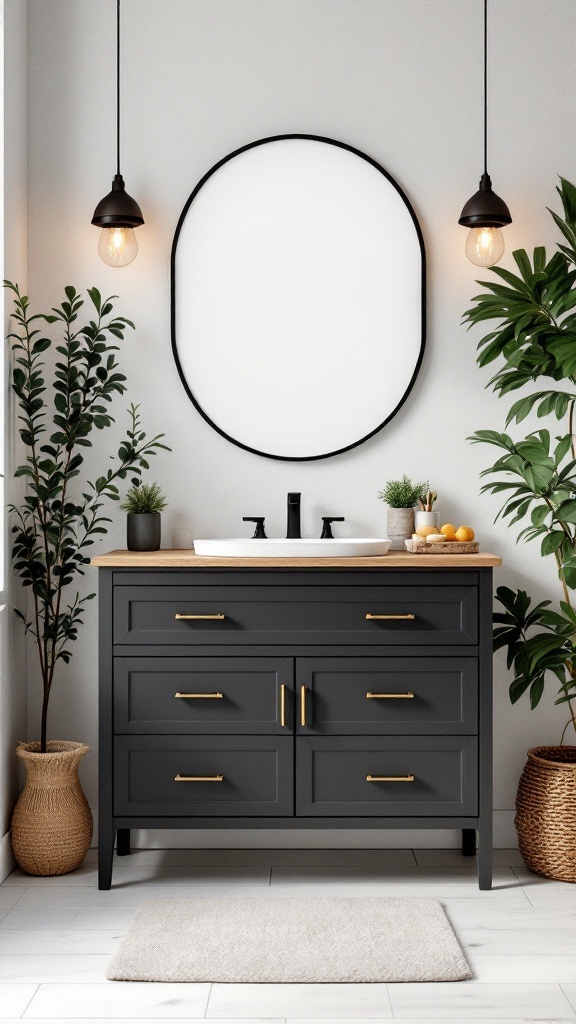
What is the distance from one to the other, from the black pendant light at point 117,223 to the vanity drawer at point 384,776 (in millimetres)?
1576

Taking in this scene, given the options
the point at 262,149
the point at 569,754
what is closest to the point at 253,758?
the point at 569,754

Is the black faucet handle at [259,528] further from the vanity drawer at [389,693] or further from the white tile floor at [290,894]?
the white tile floor at [290,894]

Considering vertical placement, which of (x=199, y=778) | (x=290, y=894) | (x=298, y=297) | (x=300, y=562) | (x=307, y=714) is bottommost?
(x=290, y=894)

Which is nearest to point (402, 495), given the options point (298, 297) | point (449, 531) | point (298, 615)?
point (449, 531)

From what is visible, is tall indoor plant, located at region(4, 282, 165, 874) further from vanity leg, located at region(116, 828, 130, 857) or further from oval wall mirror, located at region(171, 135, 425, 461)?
oval wall mirror, located at region(171, 135, 425, 461)

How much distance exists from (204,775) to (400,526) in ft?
3.19

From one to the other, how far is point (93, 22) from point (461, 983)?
3.01 meters

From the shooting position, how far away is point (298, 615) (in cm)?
276

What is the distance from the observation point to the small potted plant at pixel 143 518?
302 cm

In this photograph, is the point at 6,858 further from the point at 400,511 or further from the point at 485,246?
the point at 485,246

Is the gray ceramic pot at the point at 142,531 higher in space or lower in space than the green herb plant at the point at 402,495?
lower

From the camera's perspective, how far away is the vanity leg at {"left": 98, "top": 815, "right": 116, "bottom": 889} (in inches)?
109

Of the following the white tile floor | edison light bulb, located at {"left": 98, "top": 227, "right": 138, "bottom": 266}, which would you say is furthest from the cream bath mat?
edison light bulb, located at {"left": 98, "top": 227, "right": 138, "bottom": 266}

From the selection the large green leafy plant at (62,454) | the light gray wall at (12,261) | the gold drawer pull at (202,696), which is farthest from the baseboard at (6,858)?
the gold drawer pull at (202,696)
